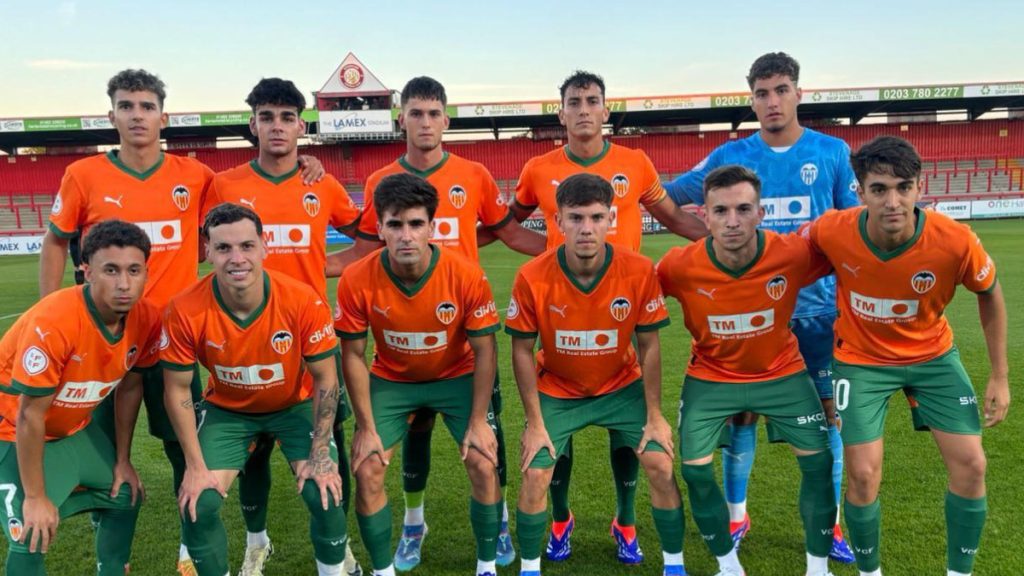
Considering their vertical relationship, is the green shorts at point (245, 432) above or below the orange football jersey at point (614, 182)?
below

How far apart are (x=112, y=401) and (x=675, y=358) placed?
5.18 metres

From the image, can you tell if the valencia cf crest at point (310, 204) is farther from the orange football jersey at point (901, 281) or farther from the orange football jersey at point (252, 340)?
the orange football jersey at point (901, 281)

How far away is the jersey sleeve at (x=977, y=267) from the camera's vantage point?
2826 mm

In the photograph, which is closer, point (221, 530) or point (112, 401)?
point (221, 530)

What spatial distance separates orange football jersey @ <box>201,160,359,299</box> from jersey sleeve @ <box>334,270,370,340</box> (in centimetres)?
39

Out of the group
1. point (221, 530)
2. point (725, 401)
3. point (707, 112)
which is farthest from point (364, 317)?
point (707, 112)

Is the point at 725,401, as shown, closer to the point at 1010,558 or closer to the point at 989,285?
the point at 989,285

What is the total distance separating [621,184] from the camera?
12.3 ft

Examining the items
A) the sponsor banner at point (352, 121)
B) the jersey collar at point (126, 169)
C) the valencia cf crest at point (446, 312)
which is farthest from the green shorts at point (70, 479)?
the sponsor banner at point (352, 121)

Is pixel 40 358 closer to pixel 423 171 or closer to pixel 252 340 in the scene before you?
pixel 252 340

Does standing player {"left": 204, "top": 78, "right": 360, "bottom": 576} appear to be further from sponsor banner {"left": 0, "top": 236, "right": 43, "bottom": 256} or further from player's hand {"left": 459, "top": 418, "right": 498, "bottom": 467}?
sponsor banner {"left": 0, "top": 236, "right": 43, "bottom": 256}

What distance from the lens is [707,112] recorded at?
35656mm

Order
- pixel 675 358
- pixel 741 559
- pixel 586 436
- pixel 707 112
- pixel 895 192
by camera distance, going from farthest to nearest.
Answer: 1. pixel 707 112
2. pixel 675 358
3. pixel 586 436
4. pixel 741 559
5. pixel 895 192

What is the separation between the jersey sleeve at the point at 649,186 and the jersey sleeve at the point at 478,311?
48.3 inches
